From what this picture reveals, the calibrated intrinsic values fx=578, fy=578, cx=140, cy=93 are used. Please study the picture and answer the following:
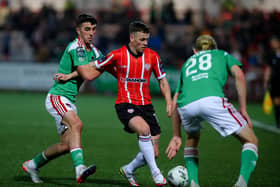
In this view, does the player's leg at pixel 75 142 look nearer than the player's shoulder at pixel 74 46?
Yes

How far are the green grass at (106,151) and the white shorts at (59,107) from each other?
0.74m

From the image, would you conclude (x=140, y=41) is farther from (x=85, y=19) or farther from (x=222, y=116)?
(x=222, y=116)

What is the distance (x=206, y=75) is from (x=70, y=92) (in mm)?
2045

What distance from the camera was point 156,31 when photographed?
2544cm

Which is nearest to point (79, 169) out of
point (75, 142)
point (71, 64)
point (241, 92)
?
point (75, 142)

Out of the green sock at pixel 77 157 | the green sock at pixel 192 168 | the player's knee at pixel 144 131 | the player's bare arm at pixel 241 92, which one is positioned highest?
the player's bare arm at pixel 241 92

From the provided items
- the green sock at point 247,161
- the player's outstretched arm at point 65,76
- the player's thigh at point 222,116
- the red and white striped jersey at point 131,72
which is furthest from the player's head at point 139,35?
the green sock at point 247,161

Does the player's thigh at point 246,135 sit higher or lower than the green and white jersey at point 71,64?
Answer: lower

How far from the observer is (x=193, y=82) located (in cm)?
627

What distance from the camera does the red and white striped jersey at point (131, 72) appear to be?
7.28 metres

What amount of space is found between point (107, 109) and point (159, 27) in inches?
298

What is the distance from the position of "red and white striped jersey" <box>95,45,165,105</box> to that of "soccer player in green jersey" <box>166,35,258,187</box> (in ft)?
3.10

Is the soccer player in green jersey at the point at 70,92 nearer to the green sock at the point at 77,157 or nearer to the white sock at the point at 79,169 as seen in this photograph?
the green sock at the point at 77,157

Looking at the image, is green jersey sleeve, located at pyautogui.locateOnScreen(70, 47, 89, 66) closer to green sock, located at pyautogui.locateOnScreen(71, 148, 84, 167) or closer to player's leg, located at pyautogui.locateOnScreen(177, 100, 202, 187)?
green sock, located at pyautogui.locateOnScreen(71, 148, 84, 167)
